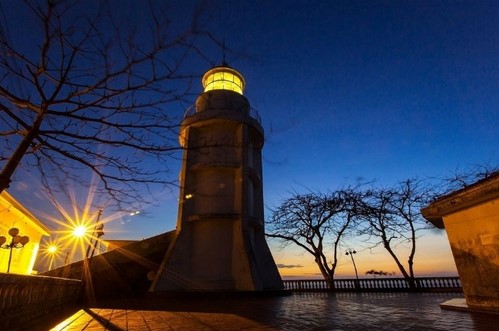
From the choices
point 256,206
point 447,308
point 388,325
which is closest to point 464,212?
point 447,308

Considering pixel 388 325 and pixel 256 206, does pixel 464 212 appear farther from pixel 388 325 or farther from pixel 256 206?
pixel 256 206

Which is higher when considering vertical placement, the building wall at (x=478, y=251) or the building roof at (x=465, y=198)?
the building roof at (x=465, y=198)

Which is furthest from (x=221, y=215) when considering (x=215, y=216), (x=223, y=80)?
(x=223, y=80)

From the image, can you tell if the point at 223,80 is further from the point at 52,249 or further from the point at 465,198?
the point at 52,249

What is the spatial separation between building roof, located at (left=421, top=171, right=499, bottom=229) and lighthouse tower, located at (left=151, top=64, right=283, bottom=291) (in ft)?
31.8

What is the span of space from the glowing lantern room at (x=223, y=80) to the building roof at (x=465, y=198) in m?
16.9

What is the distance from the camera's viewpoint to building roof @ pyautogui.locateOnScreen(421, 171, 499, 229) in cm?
618

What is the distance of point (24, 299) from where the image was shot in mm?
5000

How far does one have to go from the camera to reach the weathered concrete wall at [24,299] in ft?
13.6

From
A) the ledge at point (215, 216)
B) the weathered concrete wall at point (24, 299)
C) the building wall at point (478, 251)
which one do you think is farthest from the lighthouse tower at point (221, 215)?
the building wall at point (478, 251)

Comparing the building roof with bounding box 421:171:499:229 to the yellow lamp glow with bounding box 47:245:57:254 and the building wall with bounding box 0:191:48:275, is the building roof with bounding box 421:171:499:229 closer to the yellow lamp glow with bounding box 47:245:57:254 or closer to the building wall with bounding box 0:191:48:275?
the building wall with bounding box 0:191:48:275

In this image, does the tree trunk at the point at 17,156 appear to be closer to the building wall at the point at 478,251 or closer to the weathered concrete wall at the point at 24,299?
the weathered concrete wall at the point at 24,299

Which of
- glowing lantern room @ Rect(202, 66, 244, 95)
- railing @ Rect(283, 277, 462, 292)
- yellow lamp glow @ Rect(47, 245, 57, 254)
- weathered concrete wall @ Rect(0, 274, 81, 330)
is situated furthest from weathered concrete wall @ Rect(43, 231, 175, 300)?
yellow lamp glow @ Rect(47, 245, 57, 254)

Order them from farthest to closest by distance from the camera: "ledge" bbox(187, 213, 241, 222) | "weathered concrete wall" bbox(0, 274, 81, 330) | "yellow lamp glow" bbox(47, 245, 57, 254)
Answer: "yellow lamp glow" bbox(47, 245, 57, 254), "ledge" bbox(187, 213, 241, 222), "weathered concrete wall" bbox(0, 274, 81, 330)
